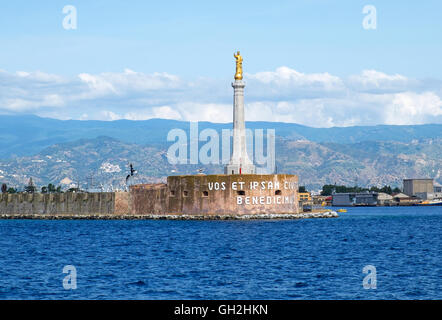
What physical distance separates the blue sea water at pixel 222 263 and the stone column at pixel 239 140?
1642 centimetres

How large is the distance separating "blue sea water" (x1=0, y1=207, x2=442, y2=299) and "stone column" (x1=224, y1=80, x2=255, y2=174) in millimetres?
16422

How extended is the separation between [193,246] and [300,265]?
1405cm

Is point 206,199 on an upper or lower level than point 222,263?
upper

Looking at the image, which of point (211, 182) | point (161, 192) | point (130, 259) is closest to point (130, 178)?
point (161, 192)

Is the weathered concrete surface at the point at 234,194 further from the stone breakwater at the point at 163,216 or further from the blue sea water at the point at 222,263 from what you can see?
the blue sea water at the point at 222,263

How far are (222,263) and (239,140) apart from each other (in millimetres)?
46634

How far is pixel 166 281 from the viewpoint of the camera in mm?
39750

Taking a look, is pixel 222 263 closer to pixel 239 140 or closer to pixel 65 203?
pixel 239 140

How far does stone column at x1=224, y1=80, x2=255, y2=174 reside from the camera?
3686 inches

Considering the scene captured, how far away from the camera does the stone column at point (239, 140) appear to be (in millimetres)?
93625

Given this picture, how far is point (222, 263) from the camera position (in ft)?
156

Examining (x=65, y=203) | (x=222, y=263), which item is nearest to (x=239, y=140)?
(x=65, y=203)

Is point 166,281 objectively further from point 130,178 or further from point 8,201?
point 8,201

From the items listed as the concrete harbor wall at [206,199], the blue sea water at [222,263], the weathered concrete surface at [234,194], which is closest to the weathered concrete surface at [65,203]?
the concrete harbor wall at [206,199]
